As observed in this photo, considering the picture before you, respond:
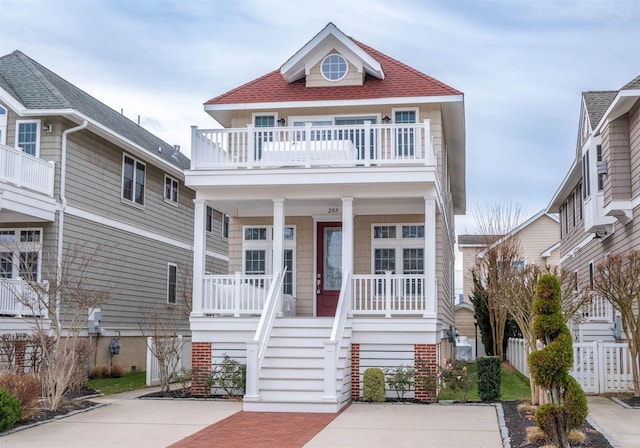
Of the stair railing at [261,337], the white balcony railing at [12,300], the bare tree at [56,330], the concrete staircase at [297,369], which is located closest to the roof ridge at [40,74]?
the bare tree at [56,330]

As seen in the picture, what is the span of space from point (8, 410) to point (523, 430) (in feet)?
24.8

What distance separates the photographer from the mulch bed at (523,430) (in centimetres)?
1036

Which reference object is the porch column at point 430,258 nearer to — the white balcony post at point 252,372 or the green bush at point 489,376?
the green bush at point 489,376

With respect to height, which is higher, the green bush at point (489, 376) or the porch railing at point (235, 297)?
the porch railing at point (235, 297)

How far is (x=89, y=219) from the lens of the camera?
21953mm

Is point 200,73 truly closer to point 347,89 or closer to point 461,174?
point 347,89

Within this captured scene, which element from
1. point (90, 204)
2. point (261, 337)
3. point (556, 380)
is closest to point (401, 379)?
point (261, 337)

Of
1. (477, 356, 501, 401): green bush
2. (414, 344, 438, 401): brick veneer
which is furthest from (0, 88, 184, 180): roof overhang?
(477, 356, 501, 401): green bush

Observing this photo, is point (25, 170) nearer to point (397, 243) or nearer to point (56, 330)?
→ point (56, 330)

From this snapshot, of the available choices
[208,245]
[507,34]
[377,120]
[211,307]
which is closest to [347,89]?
[377,120]

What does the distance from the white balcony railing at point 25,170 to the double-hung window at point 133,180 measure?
4111mm

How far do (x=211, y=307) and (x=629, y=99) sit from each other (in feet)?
33.8

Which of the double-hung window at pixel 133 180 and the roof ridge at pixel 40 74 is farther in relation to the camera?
the double-hung window at pixel 133 180

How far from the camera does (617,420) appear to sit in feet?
42.8
